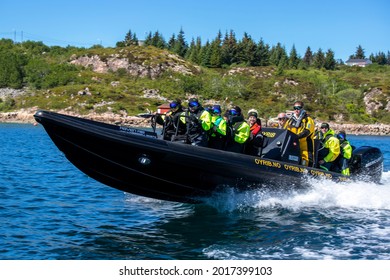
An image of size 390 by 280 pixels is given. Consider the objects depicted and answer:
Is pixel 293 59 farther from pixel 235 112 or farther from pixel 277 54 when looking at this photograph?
pixel 235 112

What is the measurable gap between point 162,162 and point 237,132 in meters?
1.94

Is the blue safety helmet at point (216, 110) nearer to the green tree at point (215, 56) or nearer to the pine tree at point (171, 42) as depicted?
the green tree at point (215, 56)

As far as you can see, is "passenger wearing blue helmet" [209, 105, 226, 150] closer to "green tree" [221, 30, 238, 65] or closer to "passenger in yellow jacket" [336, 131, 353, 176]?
"passenger in yellow jacket" [336, 131, 353, 176]

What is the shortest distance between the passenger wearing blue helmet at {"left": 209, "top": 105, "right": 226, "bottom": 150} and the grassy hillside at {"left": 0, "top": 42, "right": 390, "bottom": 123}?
6291cm

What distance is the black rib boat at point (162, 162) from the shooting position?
30.8ft

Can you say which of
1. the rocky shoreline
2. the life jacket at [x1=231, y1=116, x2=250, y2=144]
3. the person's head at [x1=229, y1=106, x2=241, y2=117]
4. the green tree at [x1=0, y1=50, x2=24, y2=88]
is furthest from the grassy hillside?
the life jacket at [x1=231, y1=116, x2=250, y2=144]

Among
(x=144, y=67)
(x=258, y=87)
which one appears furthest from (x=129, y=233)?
(x=144, y=67)

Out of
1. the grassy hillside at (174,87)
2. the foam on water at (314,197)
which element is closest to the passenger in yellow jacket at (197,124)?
the foam on water at (314,197)

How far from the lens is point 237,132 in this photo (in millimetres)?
10859

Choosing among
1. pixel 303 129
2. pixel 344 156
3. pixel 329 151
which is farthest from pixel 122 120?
pixel 303 129

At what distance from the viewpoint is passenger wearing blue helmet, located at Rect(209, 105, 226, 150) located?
1045cm

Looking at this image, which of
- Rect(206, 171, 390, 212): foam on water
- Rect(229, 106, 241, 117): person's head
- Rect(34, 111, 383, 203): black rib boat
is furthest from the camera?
Rect(229, 106, 241, 117): person's head

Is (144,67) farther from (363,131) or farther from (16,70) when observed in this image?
(363,131)

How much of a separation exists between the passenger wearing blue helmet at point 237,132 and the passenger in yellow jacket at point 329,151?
2.60m
